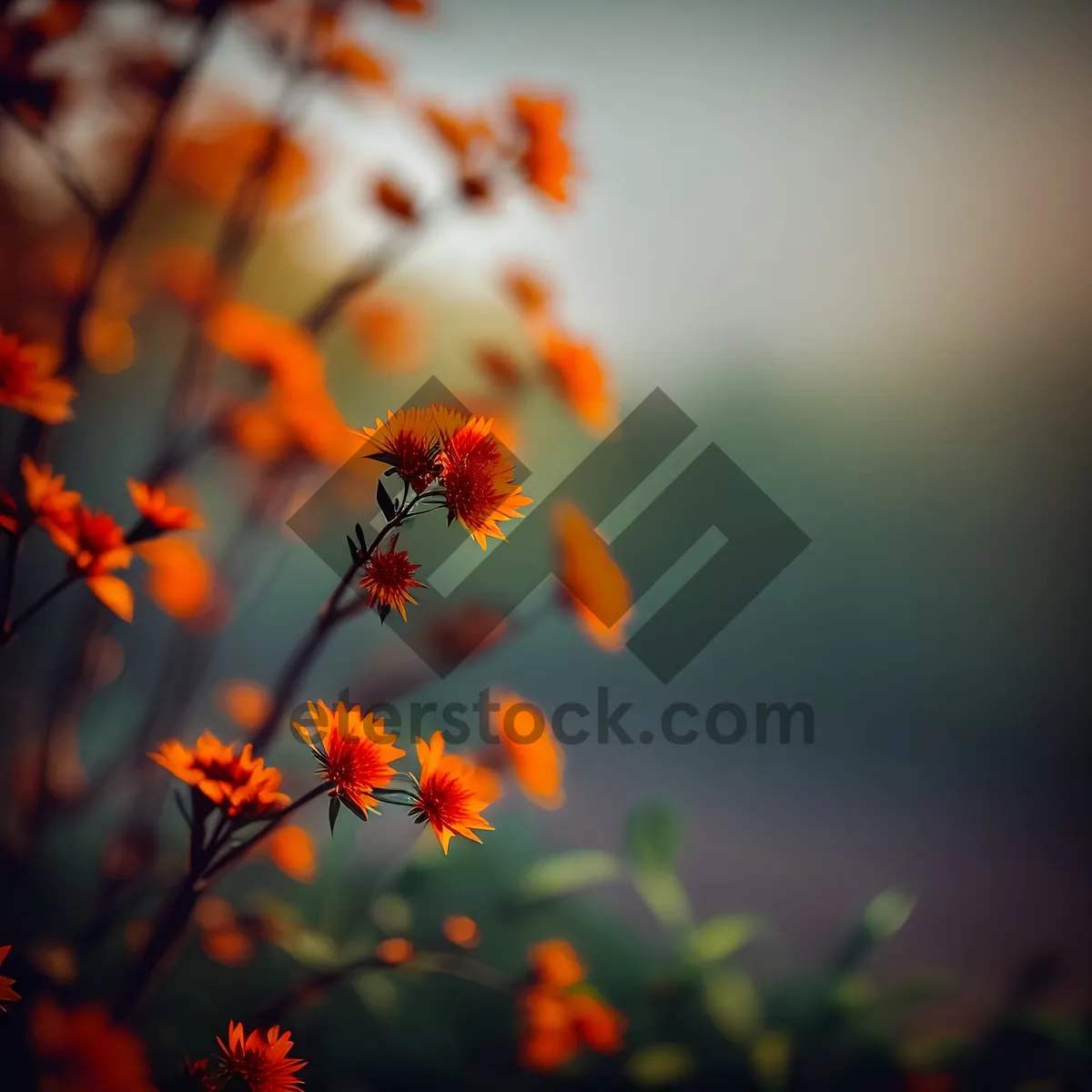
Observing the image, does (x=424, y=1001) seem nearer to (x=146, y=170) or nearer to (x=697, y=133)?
(x=146, y=170)

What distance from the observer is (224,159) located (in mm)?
583

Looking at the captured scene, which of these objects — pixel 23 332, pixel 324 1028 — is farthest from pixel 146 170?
pixel 324 1028

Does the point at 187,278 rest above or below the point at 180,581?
above

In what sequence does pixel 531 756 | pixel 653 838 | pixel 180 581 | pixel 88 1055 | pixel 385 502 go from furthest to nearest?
pixel 653 838
pixel 180 581
pixel 531 756
pixel 88 1055
pixel 385 502

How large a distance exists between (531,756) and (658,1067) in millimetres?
294

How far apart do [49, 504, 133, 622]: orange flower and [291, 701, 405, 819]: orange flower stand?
0.32ft

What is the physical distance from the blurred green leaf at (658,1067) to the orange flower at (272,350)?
525mm

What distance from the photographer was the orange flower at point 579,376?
1.48ft

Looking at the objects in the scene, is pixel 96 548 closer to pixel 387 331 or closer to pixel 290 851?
pixel 290 851

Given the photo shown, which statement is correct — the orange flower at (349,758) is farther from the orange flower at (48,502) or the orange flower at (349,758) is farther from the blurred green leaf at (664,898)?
the blurred green leaf at (664,898)

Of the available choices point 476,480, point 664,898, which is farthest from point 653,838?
point 476,480

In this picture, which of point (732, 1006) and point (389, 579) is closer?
point (389, 579)

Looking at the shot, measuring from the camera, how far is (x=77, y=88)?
469mm

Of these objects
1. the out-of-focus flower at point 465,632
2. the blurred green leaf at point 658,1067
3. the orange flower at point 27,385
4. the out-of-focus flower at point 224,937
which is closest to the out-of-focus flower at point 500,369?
the out-of-focus flower at point 465,632
